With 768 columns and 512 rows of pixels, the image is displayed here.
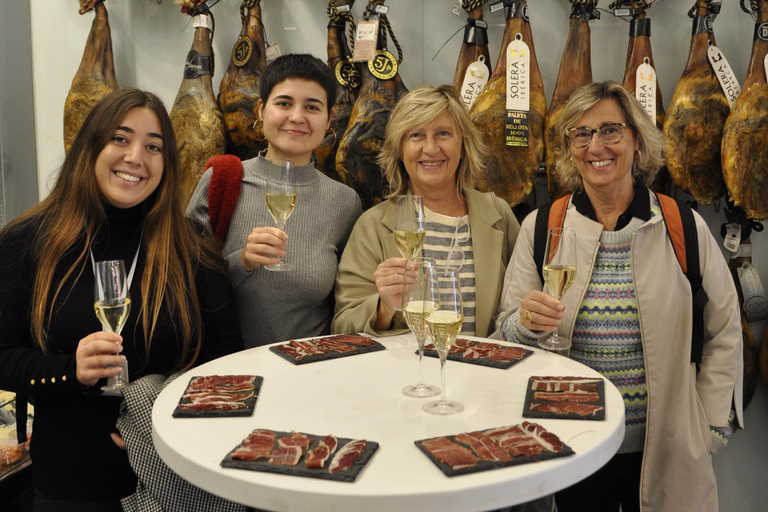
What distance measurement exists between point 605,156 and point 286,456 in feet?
5.26

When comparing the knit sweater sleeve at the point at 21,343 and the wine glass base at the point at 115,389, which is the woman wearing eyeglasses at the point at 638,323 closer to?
the wine glass base at the point at 115,389

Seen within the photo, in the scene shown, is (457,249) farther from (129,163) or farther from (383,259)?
(129,163)

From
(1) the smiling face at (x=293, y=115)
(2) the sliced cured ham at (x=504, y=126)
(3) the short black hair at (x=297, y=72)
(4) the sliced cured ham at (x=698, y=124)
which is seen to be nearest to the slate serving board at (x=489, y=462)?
(1) the smiling face at (x=293, y=115)

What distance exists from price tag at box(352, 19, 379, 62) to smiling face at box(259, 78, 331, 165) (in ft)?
1.62

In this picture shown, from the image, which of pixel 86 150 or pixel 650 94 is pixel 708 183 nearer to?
pixel 650 94

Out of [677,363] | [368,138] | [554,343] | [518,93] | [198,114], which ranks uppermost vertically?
[518,93]

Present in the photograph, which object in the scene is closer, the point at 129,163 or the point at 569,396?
the point at 569,396

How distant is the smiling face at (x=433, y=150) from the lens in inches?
98.3

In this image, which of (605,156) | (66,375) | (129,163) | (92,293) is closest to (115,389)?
(66,375)

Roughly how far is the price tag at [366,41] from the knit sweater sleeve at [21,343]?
162 centimetres

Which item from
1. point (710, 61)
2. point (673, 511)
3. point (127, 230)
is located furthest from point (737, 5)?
point (127, 230)

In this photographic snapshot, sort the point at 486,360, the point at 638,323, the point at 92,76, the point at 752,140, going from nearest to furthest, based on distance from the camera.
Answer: the point at 486,360, the point at 638,323, the point at 752,140, the point at 92,76

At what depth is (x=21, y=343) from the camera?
6.29 ft

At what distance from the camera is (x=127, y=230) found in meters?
2.08
